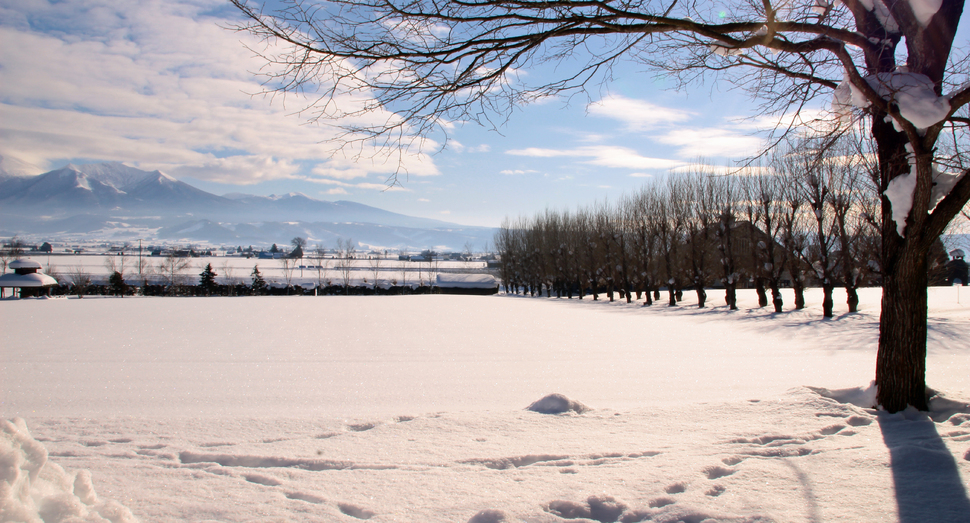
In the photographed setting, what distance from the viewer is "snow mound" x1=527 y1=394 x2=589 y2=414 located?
4742 mm

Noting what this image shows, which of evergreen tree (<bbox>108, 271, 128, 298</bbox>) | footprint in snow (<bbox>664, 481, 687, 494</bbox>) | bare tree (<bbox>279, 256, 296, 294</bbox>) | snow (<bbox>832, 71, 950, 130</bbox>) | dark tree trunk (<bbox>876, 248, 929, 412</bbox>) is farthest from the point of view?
bare tree (<bbox>279, 256, 296, 294</bbox>)

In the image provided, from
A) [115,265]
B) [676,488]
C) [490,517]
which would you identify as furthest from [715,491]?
[115,265]

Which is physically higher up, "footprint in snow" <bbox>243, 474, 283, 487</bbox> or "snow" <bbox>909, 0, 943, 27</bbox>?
"snow" <bbox>909, 0, 943, 27</bbox>

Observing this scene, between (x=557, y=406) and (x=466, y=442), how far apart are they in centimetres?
130

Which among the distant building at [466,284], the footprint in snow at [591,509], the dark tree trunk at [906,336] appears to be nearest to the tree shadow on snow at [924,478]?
the dark tree trunk at [906,336]

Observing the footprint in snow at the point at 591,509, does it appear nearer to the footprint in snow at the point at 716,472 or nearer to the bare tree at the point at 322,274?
the footprint in snow at the point at 716,472

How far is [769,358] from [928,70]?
23.9ft

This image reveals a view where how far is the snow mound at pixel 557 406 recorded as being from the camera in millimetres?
4742

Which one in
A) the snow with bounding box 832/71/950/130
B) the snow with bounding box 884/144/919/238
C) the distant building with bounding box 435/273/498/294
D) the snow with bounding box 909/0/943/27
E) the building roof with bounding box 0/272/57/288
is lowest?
the distant building with bounding box 435/273/498/294

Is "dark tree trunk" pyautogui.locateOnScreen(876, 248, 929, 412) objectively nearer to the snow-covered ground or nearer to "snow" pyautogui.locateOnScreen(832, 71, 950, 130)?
"snow" pyautogui.locateOnScreen(832, 71, 950, 130)

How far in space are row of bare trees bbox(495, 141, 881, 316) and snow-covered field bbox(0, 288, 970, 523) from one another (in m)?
3.24

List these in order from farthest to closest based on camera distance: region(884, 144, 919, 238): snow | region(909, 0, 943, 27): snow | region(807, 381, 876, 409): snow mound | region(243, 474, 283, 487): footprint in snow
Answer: region(807, 381, 876, 409): snow mound < region(884, 144, 919, 238): snow < region(909, 0, 943, 27): snow < region(243, 474, 283, 487): footprint in snow

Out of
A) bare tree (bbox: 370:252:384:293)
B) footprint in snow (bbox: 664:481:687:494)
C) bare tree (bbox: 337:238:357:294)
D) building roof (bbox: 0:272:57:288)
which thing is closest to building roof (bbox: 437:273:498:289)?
bare tree (bbox: 370:252:384:293)

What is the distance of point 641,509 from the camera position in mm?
2549
